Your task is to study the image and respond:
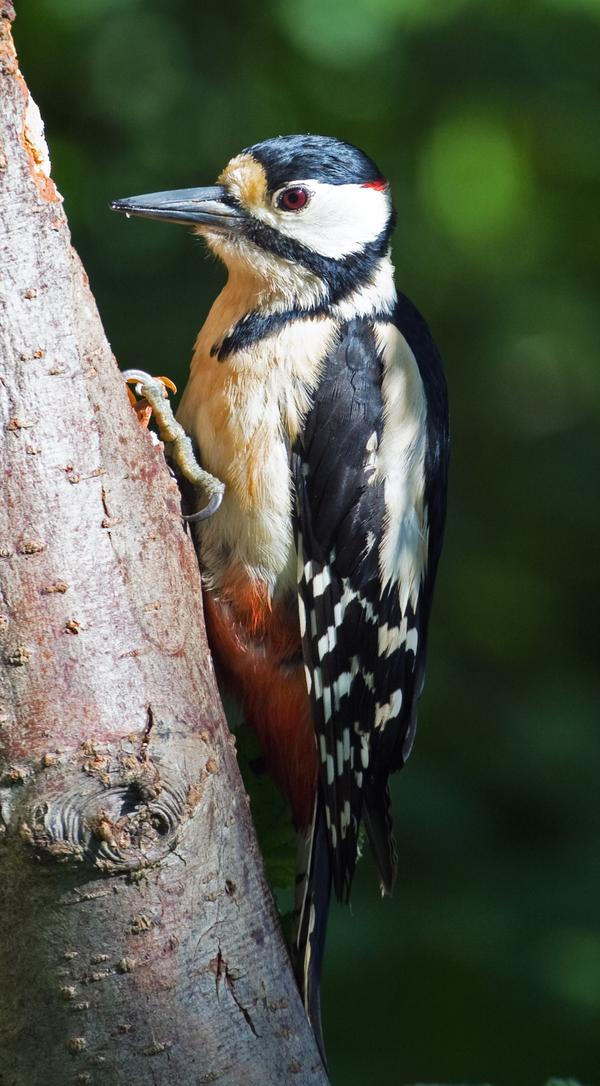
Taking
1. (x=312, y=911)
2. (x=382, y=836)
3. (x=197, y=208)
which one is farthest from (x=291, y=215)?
(x=312, y=911)

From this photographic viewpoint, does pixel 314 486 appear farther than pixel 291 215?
No

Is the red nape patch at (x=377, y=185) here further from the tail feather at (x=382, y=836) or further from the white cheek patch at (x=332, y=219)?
the tail feather at (x=382, y=836)

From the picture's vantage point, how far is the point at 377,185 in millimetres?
2693

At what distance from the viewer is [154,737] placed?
1659mm

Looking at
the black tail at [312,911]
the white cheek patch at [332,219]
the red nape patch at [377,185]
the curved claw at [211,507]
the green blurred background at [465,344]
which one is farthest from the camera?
A: the green blurred background at [465,344]

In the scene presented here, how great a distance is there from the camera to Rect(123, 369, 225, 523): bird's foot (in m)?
2.36

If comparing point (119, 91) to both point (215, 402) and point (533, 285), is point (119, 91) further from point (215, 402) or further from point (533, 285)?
point (215, 402)

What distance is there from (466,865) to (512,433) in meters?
1.38

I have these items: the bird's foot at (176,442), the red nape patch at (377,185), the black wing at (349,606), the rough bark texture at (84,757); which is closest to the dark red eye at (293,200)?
the red nape patch at (377,185)

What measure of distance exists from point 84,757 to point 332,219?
142cm

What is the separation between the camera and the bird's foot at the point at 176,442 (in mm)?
2363

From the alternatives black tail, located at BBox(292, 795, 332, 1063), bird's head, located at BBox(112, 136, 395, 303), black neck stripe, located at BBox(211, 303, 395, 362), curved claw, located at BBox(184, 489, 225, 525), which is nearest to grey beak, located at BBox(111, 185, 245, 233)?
bird's head, located at BBox(112, 136, 395, 303)

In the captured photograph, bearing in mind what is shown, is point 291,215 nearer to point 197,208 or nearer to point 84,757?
point 197,208

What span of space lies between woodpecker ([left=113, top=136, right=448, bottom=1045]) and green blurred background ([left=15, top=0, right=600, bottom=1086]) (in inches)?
37.8
